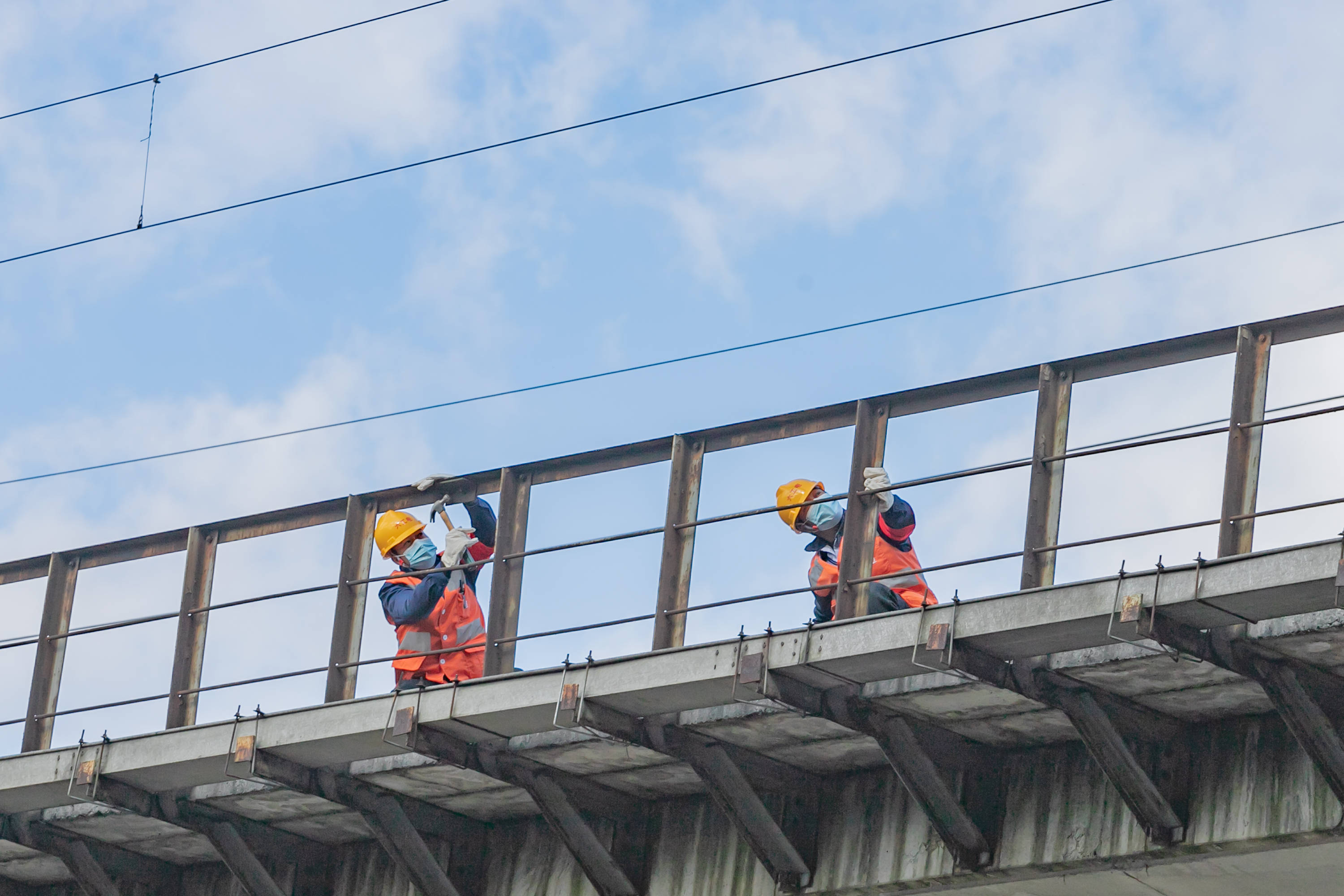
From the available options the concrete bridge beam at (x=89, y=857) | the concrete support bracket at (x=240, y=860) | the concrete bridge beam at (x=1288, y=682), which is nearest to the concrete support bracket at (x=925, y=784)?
the concrete bridge beam at (x=1288, y=682)

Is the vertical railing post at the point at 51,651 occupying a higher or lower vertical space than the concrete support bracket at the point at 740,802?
higher

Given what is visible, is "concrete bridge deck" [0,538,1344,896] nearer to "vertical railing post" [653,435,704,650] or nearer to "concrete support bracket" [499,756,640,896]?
"concrete support bracket" [499,756,640,896]

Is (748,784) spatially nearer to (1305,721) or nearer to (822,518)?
(822,518)

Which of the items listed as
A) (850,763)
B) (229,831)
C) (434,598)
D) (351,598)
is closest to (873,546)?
(850,763)

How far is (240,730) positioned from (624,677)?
10.5 ft

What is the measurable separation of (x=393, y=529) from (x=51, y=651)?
3.36 metres

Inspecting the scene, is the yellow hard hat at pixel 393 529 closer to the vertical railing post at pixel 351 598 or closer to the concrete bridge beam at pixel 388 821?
the vertical railing post at pixel 351 598

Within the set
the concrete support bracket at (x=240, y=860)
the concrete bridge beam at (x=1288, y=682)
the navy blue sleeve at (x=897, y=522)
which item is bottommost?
the concrete support bracket at (x=240, y=860)

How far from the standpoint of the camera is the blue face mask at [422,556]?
53.3 ft

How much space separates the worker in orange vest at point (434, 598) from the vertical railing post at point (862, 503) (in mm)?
2997

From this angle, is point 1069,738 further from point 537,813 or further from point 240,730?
point 240,730

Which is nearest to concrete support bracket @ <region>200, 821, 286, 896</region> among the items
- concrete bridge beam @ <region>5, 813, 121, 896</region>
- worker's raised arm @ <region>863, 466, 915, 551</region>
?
concrete bridge beam @ <region>5, 813, 121, 896</region>

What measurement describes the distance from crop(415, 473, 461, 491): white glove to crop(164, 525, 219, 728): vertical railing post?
1.97 m

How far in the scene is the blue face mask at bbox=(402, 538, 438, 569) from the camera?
640 inches
